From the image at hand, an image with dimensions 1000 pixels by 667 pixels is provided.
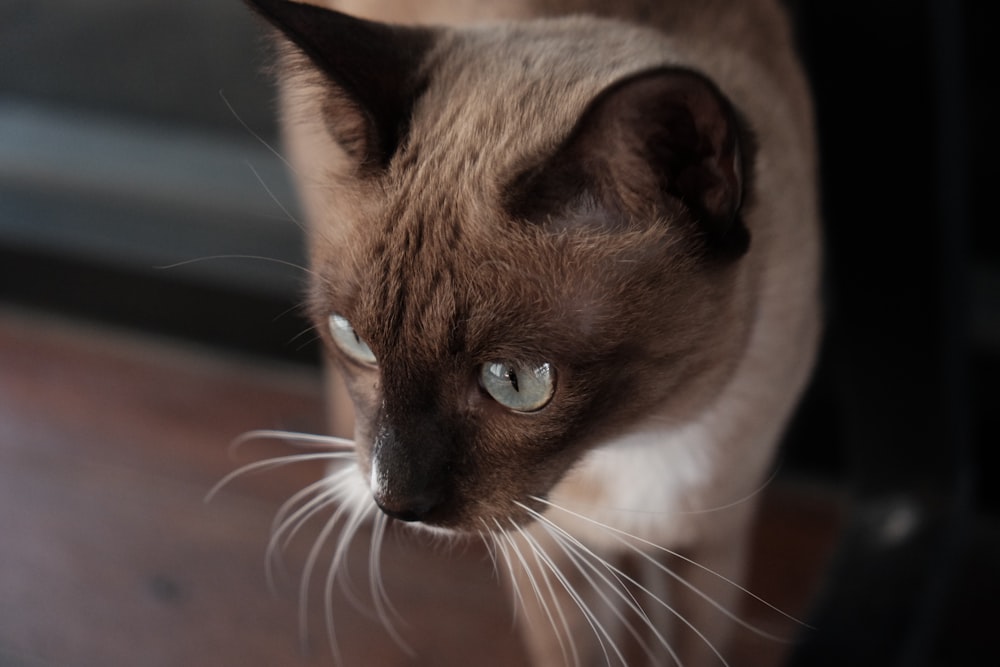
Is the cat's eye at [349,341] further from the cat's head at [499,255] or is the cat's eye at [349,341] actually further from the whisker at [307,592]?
the whisker at [307,592]

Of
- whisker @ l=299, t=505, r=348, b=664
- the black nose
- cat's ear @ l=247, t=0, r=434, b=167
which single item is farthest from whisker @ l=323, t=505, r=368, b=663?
cat's ear @ l=247, t=0, r=434, b=167

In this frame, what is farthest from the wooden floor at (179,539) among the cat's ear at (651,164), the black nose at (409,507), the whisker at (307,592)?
the cat's ear at (651,164)

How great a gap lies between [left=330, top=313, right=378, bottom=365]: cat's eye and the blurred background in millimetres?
122

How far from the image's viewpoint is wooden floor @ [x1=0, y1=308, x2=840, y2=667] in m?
1.06

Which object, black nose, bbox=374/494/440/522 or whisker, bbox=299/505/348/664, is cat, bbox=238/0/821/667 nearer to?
black nose, bbox=374/494/440/522

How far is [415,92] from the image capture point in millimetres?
730

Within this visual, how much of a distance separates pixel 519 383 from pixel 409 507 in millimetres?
124

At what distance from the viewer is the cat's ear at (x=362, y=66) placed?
0.62 m

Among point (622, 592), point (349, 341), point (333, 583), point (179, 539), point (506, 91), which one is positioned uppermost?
point (506, 91)

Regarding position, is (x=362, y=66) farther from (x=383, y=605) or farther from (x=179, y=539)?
(x=179, y=539)

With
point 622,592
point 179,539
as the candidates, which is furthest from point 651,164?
point 179,539

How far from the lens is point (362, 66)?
2.23 ft

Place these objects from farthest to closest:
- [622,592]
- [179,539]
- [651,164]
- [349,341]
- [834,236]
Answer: [179,539]
[834,236]
[622,592]
[349,341]
[651,164]

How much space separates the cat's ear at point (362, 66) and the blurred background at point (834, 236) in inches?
4.1
